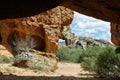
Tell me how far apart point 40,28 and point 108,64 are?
9.81 metres

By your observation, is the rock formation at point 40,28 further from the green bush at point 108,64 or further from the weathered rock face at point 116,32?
the green bush at point 108,64

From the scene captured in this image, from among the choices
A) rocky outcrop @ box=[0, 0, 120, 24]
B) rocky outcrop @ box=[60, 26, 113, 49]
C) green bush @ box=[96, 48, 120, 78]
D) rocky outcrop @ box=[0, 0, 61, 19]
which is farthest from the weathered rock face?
rocky outcrop @ box=[60, 26, 113, 49]

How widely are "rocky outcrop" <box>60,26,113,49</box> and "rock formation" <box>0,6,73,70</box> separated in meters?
10.3

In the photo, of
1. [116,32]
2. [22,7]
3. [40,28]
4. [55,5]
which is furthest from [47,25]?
[22,7]

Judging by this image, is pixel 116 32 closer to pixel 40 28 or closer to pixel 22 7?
pixel 40 28

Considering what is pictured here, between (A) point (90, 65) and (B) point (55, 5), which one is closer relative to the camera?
(B) point (55, 5)

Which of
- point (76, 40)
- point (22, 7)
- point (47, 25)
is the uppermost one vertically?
point (22, 7)

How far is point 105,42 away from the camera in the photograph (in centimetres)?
4584

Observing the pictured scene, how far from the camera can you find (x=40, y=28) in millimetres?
24297

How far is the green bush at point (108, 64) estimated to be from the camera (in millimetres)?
15211

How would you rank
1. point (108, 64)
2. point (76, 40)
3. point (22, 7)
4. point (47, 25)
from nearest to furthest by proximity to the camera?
point (22, 7)
point (108, 64)
point (47, 25)
point (76, 40)

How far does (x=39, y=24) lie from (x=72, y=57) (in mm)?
7653

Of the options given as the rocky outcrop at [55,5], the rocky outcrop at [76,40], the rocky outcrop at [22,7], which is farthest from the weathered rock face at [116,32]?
the rocky outcrop at [76,40]

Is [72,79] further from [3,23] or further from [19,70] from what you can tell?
[3,23]
